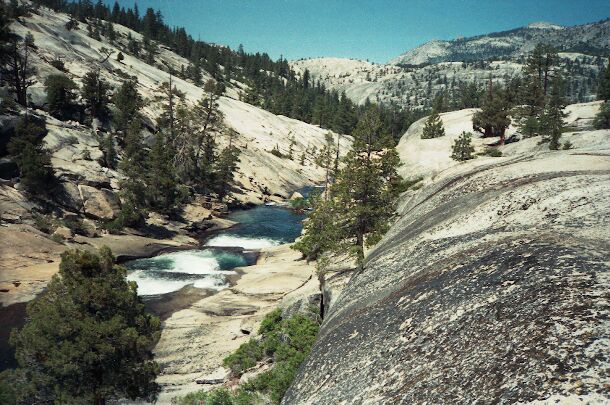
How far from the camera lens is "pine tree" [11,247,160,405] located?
17266mm

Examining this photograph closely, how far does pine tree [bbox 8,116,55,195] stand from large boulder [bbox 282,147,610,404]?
44.9 m

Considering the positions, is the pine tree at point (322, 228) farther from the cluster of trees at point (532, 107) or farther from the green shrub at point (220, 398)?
the cluster of trees at point (532, 107)

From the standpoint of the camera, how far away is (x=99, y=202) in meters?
50.7

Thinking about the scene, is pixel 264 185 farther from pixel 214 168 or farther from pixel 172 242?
pixel 172 242

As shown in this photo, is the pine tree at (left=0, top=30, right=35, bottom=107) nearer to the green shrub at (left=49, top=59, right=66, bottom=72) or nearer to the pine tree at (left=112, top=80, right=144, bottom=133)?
the green shrub at (left=49, top=59, right=66, bottom=72)

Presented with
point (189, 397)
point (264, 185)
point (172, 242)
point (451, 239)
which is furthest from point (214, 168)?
point (451, 239)

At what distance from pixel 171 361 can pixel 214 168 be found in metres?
49.8

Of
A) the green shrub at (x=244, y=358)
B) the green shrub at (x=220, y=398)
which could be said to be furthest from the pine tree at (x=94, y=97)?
the green shrub at (x=220, y=398)

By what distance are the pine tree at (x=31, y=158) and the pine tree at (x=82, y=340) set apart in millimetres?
33259

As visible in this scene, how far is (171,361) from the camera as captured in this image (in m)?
25.5

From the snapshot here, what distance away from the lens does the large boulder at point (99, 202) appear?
49.5m

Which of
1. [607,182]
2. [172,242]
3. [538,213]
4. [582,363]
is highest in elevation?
[607,182]

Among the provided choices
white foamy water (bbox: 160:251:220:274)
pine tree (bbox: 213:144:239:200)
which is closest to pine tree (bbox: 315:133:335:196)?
pine tree (bbox: 213:144:239:200)

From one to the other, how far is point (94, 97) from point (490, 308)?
72582 mm
